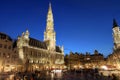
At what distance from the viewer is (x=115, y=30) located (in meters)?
129

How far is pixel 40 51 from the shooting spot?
9694cm

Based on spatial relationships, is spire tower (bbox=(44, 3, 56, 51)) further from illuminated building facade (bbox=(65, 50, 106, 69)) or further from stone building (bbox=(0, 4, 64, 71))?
illuminated building facade (bbox=(65, 50, 106, 69))

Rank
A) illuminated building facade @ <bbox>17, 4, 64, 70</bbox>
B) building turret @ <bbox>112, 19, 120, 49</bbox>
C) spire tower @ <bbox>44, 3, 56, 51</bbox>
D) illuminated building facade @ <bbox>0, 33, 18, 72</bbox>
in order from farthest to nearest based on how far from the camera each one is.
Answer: building turret @ <bbox>112, 19, 120, 49</bbox>
spire tower @ <bbox>44, 3, 56, 51</bbox>
illuminated building facade @ <bbox>17, 4, 64, 70</bbox>
illuminated building facade @ <bbox>0, 33, 18, 72</bbox>

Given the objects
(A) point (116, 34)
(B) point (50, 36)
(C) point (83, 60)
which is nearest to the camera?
(B) point (50, 36)

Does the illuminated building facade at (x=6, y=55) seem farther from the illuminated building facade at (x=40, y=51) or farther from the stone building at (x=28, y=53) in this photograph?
the illuminated building facade at (x=40, y=51)

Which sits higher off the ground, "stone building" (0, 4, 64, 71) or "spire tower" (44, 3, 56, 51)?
"spire tower" (44, 3, 56, 51)

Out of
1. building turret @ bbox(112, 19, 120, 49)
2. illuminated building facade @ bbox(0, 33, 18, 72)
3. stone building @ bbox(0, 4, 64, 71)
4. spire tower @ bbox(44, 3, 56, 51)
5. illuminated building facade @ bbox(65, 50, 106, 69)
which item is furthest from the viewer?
illuminated building facade @ bbox(65, 50, 106, 69)

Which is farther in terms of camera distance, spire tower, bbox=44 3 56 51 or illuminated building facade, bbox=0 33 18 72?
spire tower, bbox=44 3 56 51

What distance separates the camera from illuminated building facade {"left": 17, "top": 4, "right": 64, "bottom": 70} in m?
78.9

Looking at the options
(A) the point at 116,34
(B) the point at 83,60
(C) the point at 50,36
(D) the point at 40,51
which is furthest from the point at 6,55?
(A) the point at 116,34

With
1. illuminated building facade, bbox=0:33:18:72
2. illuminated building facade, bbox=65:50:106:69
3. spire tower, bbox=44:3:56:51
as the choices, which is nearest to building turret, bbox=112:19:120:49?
illuminated building facade, bbox=65:50:106:69

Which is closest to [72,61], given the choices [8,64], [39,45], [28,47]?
[39,45]

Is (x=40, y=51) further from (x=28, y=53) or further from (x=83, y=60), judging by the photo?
→ (x=83, y=60)

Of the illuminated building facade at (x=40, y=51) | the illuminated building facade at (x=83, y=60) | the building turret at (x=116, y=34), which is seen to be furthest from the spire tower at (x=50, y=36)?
the building turret at (x=116, y=34)
